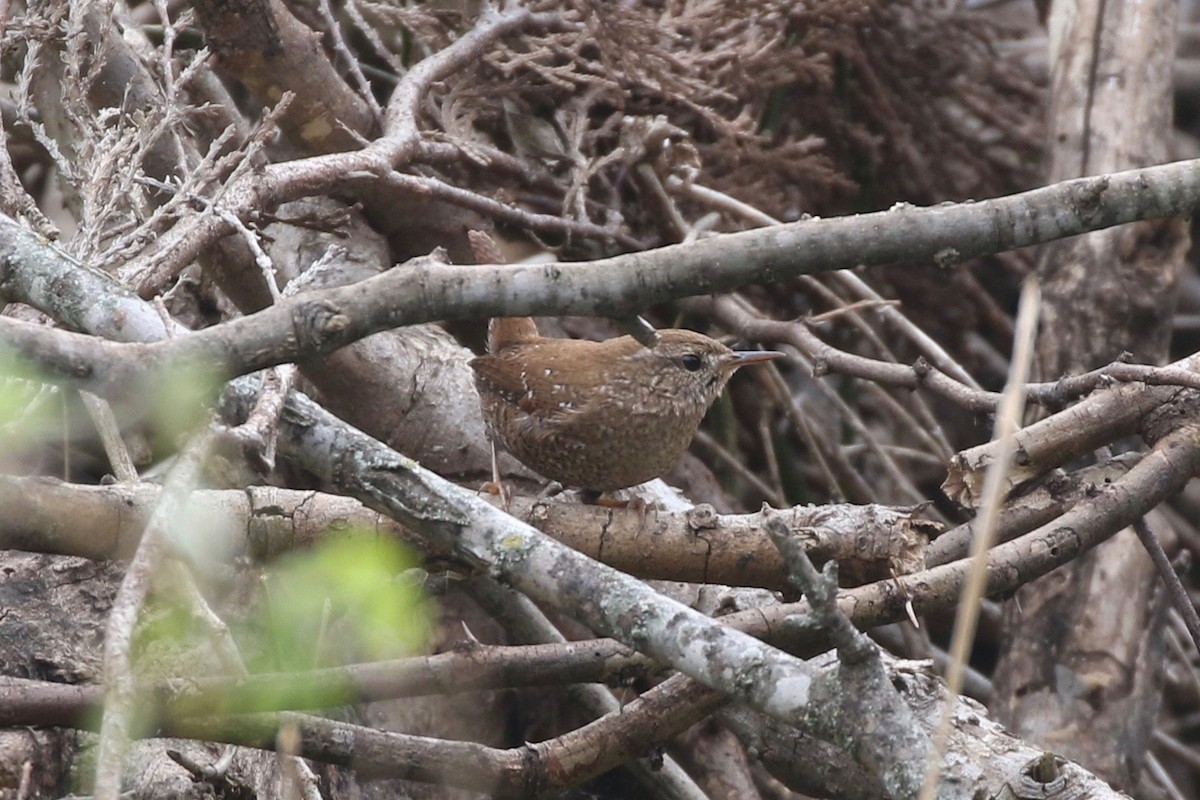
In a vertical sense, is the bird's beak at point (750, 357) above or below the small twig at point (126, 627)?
above

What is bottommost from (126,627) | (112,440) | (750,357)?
(112,440)

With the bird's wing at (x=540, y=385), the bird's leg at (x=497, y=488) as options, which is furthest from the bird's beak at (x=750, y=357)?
the bird's leg at (x=497, y=488)

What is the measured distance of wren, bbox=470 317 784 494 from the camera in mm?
A: 3299

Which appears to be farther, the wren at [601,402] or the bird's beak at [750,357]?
the bird's beak at [750,357]

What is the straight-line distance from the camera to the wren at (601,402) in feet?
10.8

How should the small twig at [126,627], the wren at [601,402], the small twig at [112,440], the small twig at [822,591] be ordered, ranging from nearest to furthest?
the small twig at [126,627], the small twig at [822,591], the small twig at [112,440], the wren at [601,402]

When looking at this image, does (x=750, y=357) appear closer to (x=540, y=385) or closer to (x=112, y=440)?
(x=540, y=385)

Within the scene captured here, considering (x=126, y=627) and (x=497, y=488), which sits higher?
(x=126, y=627)

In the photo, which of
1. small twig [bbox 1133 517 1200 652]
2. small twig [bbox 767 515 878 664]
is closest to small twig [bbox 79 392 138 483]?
small twig [bbox 767 515 878 664]

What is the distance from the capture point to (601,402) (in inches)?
131

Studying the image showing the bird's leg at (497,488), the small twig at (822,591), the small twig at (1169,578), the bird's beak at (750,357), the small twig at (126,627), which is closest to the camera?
the small twig at (126,627)

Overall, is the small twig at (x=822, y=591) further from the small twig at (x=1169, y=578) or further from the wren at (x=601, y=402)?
the wren at (x=601, y=402)

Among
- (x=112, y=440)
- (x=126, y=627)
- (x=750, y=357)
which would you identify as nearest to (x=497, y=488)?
(x=750, y=357)

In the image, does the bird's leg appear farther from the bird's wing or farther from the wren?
the bird's wing
